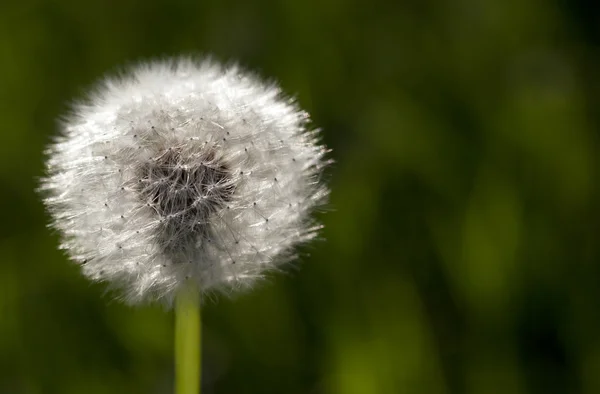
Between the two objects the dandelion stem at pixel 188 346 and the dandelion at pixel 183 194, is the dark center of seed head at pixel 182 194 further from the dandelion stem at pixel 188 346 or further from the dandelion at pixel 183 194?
the dandelion stem at pixel 188 346

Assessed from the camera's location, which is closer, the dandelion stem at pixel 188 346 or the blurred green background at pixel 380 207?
the dandelion stem at pixel 188 346

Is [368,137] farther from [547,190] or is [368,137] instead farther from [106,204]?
[106,204]

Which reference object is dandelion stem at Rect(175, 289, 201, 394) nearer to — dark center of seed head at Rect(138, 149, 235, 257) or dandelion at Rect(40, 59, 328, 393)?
dandelion at Rect(40, 59, 328, 393)

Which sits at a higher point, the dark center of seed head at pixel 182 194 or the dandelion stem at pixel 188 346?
the dark center of seed head at pixel 182 194

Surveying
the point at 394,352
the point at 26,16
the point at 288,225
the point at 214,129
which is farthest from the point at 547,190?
the point at 26,16

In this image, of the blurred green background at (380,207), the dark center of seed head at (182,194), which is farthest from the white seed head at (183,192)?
the blurred green background at (380,207)

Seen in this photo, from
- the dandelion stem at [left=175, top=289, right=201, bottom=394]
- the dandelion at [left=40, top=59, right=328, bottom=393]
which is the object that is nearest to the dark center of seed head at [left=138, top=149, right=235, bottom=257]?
the dandelion at [left=40, top=59, right=328, bottom=393]

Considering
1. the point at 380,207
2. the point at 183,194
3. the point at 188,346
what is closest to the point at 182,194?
the point at 183,194
